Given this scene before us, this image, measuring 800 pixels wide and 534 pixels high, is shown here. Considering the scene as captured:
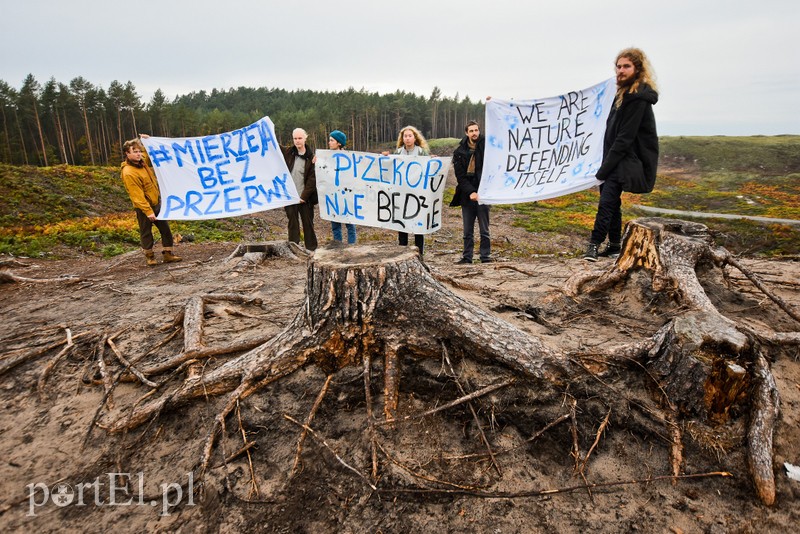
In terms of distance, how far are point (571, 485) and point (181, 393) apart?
279 cm

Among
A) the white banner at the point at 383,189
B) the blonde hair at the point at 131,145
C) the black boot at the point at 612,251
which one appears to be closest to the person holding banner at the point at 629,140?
the black boot at the point at 612,251

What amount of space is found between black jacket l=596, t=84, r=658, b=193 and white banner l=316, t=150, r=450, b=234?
238 cm

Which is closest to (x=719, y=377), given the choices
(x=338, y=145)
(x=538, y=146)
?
(x=538, y=146)

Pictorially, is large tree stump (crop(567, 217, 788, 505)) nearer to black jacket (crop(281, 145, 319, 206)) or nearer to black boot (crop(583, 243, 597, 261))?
black boot (crop(583, 243, 597, 261))

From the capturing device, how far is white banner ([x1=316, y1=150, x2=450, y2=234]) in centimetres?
627

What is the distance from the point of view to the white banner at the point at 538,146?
6344mm

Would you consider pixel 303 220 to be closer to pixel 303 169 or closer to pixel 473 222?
pixel 303 169

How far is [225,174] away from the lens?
6945 millimetres

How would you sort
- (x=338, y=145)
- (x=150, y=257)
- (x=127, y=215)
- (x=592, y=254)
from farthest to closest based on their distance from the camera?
(x=127, y=215)
(x=150, y=257)
(x=338, y=145)
(x=592, y=254)

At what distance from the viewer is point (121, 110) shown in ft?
157

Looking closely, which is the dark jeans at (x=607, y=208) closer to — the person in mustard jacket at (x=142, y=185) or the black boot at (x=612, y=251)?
the black boot at (x=612, y=251)

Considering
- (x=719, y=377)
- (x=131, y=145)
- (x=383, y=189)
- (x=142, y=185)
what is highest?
(x=131, y=145)

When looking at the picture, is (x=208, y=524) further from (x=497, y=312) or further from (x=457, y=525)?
(x=497, y=312)

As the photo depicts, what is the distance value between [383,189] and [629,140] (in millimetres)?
3611
